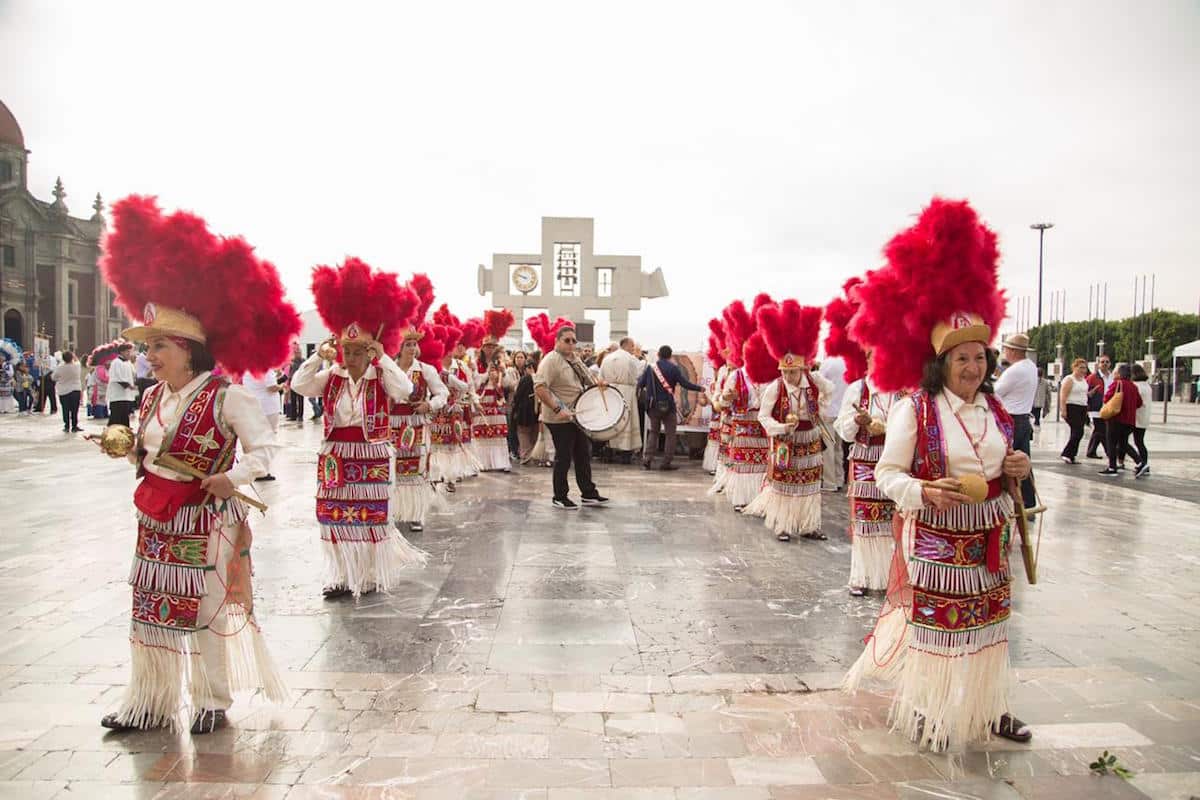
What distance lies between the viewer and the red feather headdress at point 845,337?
6028 mm

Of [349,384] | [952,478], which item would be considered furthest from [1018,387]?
[349,384]

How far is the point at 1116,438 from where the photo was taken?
41.3ft

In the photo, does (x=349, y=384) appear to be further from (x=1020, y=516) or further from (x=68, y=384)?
(x=68, y=384)

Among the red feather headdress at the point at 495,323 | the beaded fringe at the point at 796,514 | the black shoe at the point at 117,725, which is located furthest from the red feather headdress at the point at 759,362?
the black shoe at the point at 117,725

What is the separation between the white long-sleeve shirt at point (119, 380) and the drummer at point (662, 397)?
8.31m

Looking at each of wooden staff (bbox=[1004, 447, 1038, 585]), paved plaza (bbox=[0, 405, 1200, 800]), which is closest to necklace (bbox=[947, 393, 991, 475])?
wooden staff (bbox=[1004, 447, 1038, 585])

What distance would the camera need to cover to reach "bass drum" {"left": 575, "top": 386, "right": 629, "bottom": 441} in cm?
920

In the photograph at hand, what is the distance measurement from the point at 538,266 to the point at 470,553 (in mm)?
27183

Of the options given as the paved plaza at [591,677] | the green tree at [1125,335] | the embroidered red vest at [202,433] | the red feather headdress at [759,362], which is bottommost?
the paved plaza at [591,677]

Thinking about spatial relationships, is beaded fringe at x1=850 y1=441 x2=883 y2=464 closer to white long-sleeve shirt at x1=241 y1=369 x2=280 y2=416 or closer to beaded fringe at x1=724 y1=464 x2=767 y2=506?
beaded fringe at x1=724 y1=464 x2=767 y2=506

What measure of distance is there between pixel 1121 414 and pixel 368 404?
11.8 metres

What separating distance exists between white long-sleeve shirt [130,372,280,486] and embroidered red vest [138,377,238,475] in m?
0.03

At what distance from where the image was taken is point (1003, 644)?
3414 millimetres

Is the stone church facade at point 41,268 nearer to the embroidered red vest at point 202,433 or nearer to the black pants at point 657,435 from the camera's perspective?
the black pants at point 657,435
